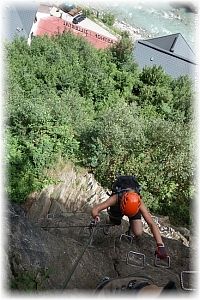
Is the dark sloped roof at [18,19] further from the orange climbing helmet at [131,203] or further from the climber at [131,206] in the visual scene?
the orange climbing helmet at [131,203]

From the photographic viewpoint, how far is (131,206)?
4789mm

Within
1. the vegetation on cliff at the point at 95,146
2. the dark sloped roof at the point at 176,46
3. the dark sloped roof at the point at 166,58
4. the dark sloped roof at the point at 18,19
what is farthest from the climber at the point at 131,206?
the dark sloped roof at the point at 176,46

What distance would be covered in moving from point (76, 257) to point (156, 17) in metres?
32.5

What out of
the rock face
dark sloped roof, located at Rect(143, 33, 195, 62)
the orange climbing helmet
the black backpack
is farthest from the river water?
the orange climbing helmet

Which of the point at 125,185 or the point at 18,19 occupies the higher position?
the point at 125,185

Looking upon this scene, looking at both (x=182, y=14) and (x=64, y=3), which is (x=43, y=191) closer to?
(x=64, y=3)

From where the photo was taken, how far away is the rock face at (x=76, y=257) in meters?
4.71

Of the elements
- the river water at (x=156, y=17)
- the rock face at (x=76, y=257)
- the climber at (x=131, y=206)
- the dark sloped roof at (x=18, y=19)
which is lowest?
the river water at (x=156, y=17)

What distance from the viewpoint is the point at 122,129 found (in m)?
11.8

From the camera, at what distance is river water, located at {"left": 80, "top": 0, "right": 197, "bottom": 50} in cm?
3338

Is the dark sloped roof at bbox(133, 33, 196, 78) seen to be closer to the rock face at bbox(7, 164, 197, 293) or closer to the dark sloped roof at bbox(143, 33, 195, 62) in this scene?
the dark sloped roof at bbox(143, 33, 195, 62)

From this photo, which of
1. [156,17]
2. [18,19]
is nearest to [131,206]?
[18,19]

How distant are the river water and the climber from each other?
2854 cm

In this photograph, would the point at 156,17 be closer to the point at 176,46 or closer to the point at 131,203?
the point at 176,46
